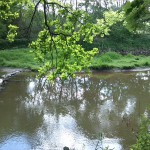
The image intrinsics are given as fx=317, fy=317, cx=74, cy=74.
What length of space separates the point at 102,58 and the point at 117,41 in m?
9.60

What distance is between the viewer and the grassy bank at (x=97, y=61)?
27.6m

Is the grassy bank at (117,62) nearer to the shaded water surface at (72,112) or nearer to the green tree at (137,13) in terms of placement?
the shaded water surface at (72,112)

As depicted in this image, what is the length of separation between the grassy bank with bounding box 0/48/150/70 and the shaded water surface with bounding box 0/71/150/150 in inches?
158

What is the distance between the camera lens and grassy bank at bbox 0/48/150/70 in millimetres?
27625

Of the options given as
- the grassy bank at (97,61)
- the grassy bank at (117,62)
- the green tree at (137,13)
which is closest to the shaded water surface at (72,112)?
the grassy bank at (117,62)

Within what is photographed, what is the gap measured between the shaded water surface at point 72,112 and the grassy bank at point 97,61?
402 centimetres

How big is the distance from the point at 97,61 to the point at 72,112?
14010 mm

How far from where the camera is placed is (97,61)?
28578mm

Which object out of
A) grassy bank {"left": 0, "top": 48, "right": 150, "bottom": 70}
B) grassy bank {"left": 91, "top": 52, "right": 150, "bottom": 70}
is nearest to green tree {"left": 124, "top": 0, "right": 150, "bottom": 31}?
grassy bank {"left": 0, "top": 48, "right": 150, "bottom": 70}

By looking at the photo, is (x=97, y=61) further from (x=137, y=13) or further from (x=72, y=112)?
(x=137, y=13)

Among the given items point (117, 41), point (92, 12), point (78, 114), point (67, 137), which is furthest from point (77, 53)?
point (92, 12)

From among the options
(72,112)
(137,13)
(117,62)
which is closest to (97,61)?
(117,62)

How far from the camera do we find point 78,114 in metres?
14.8

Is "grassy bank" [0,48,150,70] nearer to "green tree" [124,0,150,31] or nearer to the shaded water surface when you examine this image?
the shaded water surface
